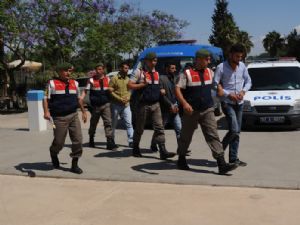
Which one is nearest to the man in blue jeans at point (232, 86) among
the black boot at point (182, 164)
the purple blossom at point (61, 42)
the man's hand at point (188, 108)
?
the man's hand at point (188, 108)

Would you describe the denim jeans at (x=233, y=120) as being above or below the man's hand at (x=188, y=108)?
below

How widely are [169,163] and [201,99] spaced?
1.55m

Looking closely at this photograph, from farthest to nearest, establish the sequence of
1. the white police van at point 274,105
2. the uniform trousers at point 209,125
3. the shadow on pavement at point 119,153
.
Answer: the white police van at point 274,105
the shadow on pavement at point 119,153
the uniform trousers at point 209,125

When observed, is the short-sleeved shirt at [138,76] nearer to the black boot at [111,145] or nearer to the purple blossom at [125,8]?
the black boot at [111,145]

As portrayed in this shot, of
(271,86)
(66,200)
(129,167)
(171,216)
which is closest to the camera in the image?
(171,216)

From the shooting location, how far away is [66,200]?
6.23m

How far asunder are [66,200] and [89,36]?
50.2ft

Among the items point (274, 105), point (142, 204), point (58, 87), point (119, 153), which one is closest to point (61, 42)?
point (274, 105)

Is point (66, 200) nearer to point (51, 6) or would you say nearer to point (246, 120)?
point (246, 120)

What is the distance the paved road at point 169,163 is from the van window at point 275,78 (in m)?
1.45

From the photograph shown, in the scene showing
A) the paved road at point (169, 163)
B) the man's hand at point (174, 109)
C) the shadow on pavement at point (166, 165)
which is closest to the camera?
the paved road at point (169, 163)

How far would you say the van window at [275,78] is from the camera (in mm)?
12266

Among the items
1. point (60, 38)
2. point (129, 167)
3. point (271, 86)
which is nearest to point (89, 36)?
point (60, 38)

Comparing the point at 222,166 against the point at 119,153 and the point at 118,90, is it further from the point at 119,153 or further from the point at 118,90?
the point at 118,90
